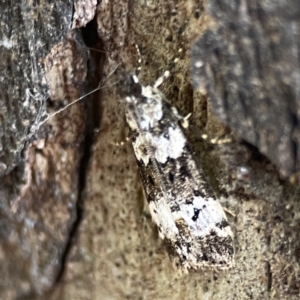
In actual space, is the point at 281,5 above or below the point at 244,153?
above

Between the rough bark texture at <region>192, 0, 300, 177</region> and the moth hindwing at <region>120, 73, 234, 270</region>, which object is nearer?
the rough bark texture at <region>192, 0, 300, 177</region>

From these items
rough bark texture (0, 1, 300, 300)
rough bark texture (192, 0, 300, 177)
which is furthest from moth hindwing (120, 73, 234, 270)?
rough bark texture (192, 0, 300, 177)

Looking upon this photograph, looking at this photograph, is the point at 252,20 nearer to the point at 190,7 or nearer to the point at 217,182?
the point at 190,7

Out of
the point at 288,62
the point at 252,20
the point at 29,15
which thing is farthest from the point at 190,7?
the point at 29,15

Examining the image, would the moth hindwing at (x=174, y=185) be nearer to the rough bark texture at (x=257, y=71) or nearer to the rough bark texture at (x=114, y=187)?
the rough bark texture at (x=114, y=187)

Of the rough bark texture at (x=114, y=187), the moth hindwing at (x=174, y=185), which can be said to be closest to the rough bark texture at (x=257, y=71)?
the rough bark texture at (x=114, y=187)

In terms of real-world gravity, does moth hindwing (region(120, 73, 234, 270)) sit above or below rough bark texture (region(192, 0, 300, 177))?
below

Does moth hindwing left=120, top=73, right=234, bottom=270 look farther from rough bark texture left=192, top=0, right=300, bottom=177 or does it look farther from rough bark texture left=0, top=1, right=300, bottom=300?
rough bark texture left=192, top=0, right=300, bottom=177
